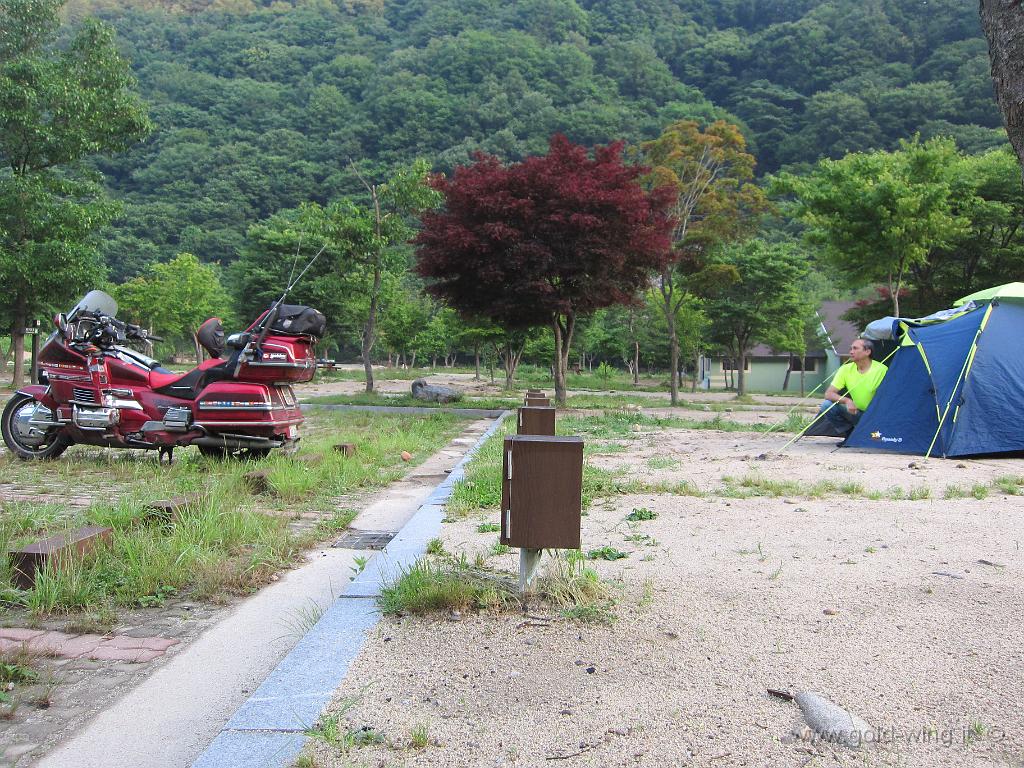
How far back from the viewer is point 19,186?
1591cm

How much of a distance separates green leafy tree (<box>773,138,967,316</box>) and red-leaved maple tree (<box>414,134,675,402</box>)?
3628mm

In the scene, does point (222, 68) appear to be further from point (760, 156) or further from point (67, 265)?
point (67, 265)

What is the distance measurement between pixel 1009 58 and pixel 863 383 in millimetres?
6380

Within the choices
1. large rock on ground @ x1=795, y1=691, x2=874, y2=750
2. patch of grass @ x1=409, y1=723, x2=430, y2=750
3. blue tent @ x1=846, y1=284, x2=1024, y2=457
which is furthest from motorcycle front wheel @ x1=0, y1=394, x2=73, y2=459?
blue tent @ x1=846, y1=284, x2=1024, y2=457

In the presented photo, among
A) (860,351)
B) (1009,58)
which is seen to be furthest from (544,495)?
(860,351)

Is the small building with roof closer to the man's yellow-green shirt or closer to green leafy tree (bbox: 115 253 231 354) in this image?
green leafy tree (bbox: 115 253 231 354)

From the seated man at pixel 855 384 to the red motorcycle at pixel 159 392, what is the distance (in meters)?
5.81

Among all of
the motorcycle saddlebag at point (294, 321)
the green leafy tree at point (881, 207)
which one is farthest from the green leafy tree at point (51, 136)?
the green leafy tree at point (881, 207)

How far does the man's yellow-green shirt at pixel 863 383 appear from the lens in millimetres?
8203

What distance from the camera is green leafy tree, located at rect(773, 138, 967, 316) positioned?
14.2m

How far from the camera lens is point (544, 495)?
258 centimetres

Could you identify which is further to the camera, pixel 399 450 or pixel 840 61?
pixel 840 61

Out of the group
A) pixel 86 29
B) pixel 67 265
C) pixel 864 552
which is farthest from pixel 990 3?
pixel 86 29

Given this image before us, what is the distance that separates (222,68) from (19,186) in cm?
7401
